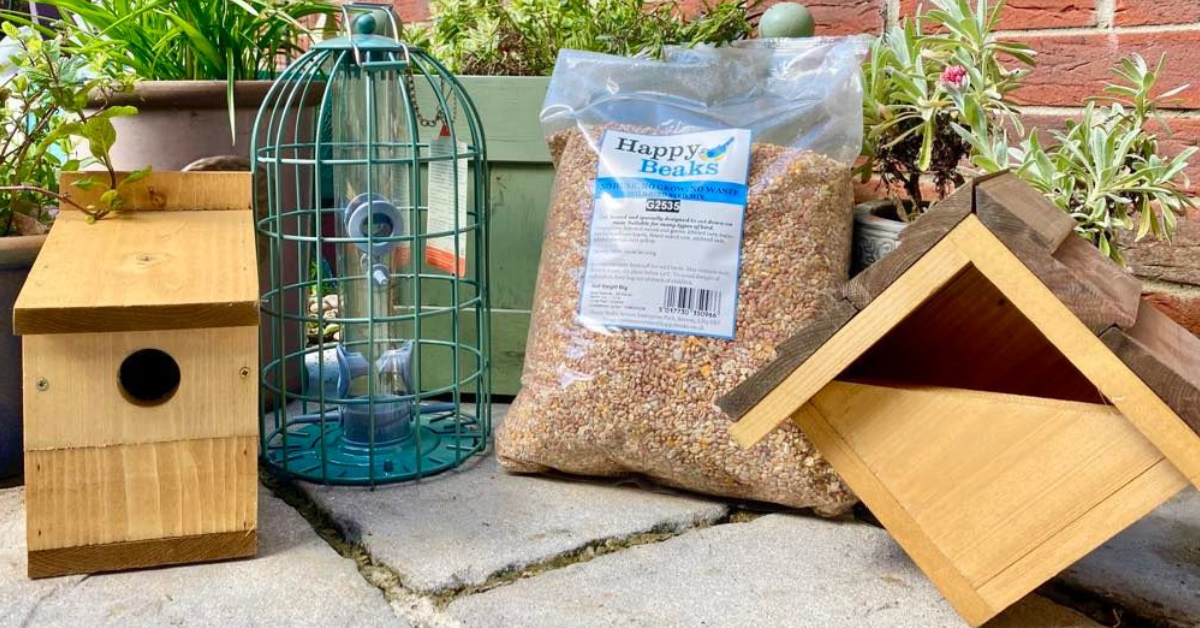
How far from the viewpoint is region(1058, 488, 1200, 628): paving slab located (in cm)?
125

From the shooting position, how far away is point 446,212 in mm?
1641

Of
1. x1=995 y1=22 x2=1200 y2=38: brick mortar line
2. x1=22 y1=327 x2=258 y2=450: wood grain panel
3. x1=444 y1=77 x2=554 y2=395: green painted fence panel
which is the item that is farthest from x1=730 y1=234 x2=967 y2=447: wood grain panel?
x1=995 y1=22 x2=1200 y2=38: brick mortar line

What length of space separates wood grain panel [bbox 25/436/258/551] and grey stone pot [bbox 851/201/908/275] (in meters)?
0.84

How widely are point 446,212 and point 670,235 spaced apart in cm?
36

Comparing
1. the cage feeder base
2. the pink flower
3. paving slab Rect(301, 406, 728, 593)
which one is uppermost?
the pink flower

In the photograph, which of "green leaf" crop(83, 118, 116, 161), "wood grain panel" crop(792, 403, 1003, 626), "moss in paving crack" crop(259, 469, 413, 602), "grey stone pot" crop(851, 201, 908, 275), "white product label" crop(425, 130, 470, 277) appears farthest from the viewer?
"white product label" crop(425, 130, 470, 277)

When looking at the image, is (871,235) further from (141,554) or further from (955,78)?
(141,554)

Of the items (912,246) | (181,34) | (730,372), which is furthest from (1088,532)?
(181,34)

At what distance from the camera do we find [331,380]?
2.01 metres

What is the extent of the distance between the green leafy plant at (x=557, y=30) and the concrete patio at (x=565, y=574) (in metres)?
0.78

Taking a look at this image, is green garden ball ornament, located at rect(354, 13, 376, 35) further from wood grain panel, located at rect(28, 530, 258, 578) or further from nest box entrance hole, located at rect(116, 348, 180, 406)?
wood grain panel, located at rect(28, 530, 258, 578)

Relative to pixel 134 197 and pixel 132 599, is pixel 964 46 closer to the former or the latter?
pixel 134 197

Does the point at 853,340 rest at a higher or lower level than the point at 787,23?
lower

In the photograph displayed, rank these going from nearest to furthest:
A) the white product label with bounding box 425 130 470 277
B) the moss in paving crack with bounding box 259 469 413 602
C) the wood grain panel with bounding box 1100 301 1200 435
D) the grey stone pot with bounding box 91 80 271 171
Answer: the wood grain panel with bounding box 1100 301 1200 435
the moss in paving crack with bounding box 259 469 413 602
the white product label with bounding box 425 130 470 277
the grey stone pot with bounding box 91 80 271 171
